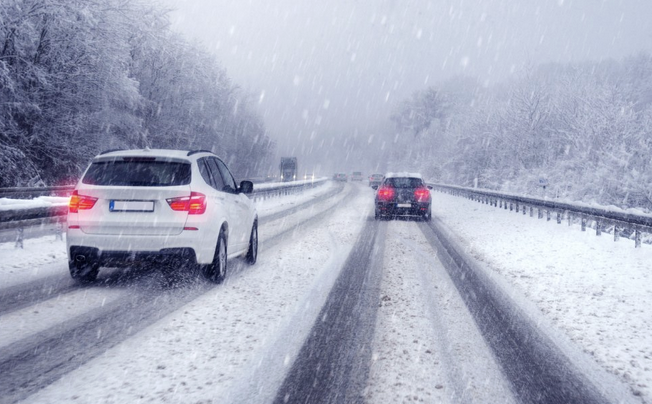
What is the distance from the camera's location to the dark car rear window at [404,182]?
679 inches

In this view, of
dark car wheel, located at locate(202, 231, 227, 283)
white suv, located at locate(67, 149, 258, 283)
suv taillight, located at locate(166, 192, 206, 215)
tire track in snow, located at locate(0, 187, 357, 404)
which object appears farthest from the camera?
dark car wheel, located at locate(202, 231, 227, 283)

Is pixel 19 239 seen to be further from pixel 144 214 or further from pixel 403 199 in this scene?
pixel 403 199

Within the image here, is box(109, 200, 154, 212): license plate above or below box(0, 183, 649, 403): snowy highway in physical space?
above

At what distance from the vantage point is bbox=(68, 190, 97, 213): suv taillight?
631 cm

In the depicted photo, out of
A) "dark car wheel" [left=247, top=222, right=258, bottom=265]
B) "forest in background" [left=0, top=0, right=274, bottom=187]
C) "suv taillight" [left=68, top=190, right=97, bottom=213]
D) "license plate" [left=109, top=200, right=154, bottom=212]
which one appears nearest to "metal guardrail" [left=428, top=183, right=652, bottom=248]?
"dark car wheel" [left=247, top=222, right=258, bottom=265]

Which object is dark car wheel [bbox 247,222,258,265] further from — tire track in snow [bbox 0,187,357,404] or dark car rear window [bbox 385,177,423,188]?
dark car rear window [bbox 385,177,423,188]

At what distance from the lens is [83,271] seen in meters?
6.92

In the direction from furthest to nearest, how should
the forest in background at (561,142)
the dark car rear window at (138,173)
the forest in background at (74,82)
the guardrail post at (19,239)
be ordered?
the forest in background at (561,142) → the forest in background at (74,82) → the guardrail post at (19,239) → the dark car rear window at (138,173)

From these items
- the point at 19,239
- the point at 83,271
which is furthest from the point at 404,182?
the point at 83,271

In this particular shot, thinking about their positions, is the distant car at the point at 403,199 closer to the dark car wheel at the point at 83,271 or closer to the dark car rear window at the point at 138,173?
the dark car rear window at the point at 138,173

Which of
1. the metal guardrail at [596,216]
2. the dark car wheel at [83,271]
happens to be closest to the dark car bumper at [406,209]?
the metal guardrail at [596,216]

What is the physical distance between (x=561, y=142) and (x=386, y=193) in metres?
25.4

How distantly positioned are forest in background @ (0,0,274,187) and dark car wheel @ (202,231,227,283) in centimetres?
1699

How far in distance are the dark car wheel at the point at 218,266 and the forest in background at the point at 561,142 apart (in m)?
16.6
